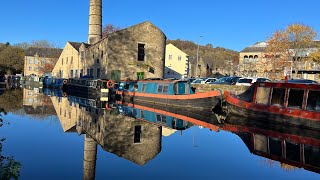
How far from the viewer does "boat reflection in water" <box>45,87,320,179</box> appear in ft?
32.9

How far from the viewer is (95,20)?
2003 inches

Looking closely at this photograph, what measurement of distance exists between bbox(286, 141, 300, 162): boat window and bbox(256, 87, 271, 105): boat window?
623 centimetres

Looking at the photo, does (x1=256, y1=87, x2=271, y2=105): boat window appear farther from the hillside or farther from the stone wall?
the hillside

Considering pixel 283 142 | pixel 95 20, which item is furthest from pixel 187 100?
pixel 95 20

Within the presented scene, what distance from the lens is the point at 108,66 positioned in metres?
37.4

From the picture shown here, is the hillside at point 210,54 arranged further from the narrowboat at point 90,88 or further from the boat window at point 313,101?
the boat window at point 313,101

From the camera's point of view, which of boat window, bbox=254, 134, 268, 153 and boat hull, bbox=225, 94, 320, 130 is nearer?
boat window, bbox=254, 134, 268, 153

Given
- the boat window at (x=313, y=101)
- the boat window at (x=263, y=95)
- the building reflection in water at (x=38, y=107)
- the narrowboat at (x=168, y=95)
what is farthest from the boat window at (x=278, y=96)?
the building reflection in water at (x=38, y=107)

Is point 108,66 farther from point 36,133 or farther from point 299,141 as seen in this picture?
point 299,141

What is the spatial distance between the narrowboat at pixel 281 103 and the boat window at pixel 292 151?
4261 millimetres

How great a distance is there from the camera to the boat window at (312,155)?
31.8 feet

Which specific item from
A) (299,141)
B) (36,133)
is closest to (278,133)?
(299,141)

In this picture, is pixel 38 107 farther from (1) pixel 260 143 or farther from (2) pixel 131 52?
(1) pixel 260 143

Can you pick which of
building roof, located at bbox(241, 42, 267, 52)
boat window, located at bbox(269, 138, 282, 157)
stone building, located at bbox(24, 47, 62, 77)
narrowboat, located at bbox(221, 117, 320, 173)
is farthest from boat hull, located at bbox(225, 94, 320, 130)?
stone building, located at bbox(24, 47, 62, 77)
